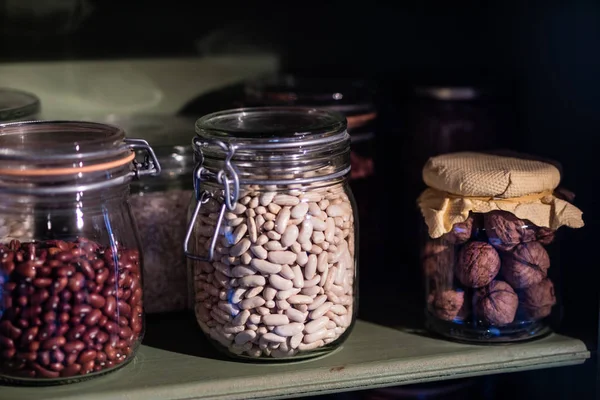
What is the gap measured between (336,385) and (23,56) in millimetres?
583

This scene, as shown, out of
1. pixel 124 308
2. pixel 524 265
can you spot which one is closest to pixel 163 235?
pixel 124 308

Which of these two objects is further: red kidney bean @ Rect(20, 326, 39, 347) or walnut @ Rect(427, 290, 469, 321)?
walnut @ Rect(427, 290, 469, 321)

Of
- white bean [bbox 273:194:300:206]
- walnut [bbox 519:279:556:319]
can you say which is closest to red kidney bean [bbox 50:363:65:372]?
white bean [bbox 273:194:300:206]

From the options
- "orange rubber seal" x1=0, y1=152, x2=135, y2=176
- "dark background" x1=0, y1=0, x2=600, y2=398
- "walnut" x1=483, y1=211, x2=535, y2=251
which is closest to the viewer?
"orange rubber seal" x1=0, y1=152, x2=135, y2=176

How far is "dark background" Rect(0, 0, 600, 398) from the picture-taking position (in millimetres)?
947

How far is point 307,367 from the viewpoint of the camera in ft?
2.69

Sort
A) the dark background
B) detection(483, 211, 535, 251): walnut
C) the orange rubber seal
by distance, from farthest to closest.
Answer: the dark background < detection(483, 211, 535, 251): walnut < the orange rubber seal

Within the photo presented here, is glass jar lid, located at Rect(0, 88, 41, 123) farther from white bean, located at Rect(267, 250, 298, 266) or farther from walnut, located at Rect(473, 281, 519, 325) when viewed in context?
walnut, located at Rect(473, 281, 519, 325)

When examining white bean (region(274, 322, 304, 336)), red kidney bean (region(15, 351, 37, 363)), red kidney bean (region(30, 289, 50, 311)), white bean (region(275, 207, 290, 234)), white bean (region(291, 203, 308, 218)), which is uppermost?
white bean (region(291, 203, 308, 218))

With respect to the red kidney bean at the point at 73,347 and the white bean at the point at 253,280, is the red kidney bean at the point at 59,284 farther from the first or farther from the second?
the white bean at the point at 253,280

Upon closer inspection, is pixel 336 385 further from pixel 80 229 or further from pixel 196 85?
pixel 196 85

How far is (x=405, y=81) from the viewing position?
117 centimetres

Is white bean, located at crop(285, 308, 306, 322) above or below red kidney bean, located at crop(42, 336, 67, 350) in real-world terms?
above

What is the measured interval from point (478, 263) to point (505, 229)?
0.04m
